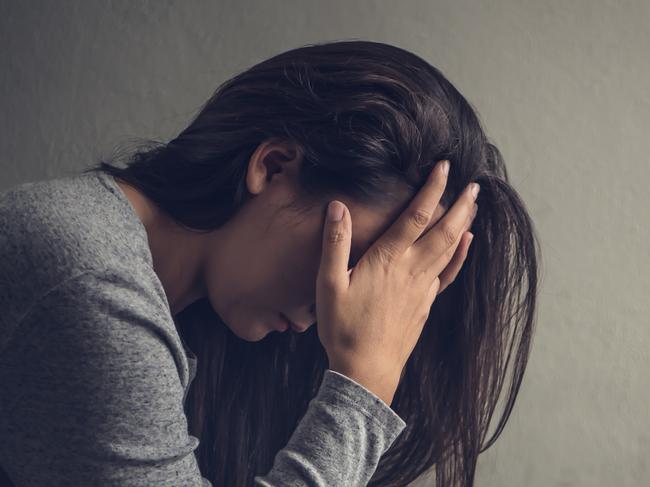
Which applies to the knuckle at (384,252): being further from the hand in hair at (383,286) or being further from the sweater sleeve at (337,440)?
the sweater sleeve at (337,440)

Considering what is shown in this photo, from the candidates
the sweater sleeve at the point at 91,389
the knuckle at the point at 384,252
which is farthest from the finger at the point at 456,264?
the sweater sleeve at the point at 91,389

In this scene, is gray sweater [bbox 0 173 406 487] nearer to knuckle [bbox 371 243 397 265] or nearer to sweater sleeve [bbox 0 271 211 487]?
sweater sleeve [bbox 0 271 211 487]

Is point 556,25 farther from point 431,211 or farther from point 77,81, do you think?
point 77,81

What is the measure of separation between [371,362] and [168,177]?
0.30 meters

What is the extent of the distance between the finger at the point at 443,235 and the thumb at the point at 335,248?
0.31 ft

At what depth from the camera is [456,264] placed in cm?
89

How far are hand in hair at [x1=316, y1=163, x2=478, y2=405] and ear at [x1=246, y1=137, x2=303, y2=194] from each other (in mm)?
64

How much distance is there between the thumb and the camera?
0.76 metres

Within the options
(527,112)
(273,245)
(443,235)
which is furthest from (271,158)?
(527,112)

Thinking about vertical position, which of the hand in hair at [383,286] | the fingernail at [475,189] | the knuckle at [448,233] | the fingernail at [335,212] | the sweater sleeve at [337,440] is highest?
the fingernail at [475,189]

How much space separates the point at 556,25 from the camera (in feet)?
4.08

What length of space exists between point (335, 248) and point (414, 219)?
9cm

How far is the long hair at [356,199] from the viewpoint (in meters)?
0.77

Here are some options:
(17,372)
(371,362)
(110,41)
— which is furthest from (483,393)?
(110,41)
